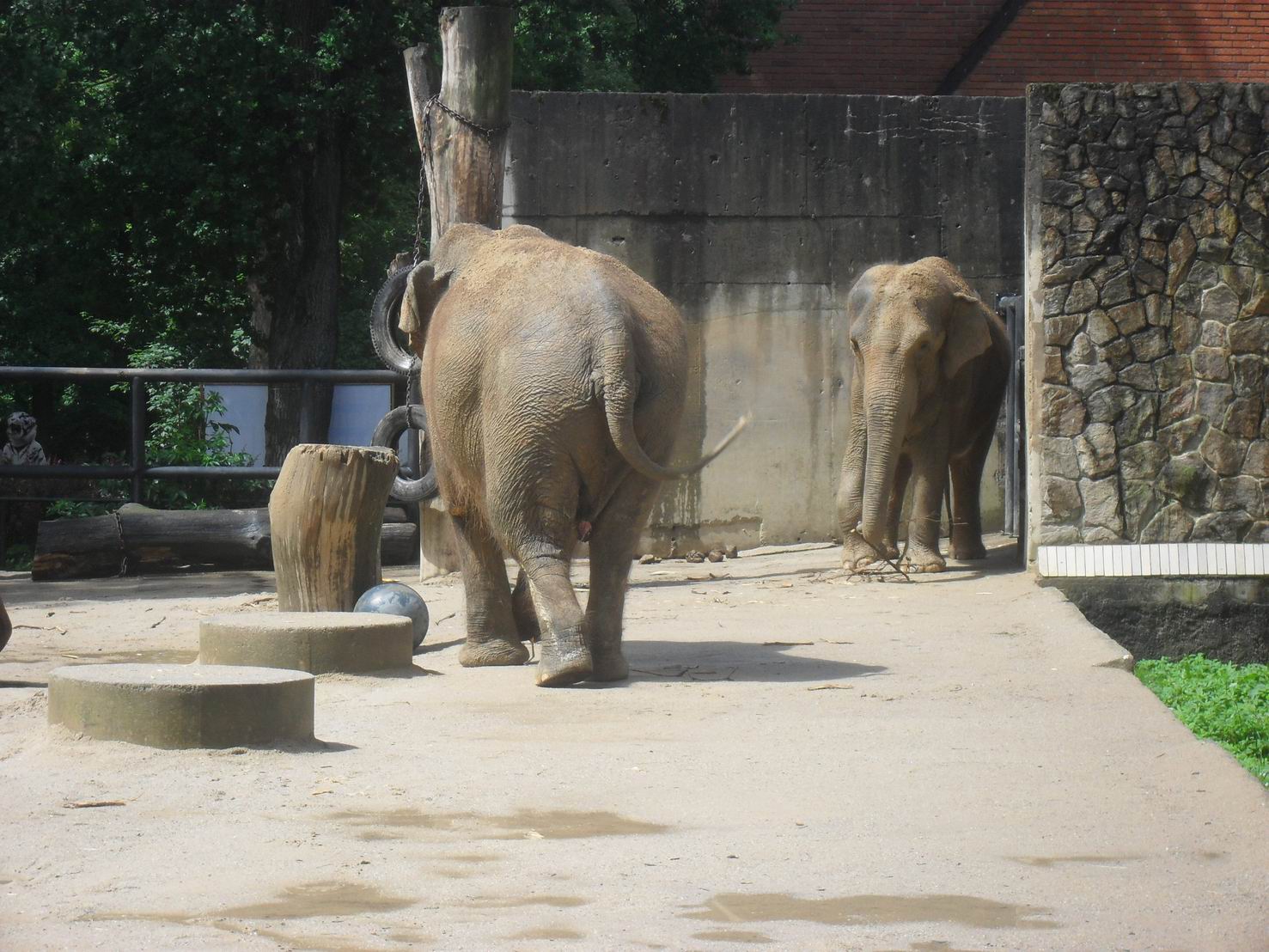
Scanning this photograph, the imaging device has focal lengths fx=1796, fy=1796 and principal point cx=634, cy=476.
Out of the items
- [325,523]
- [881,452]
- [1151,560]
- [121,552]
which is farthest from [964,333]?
[121,552]

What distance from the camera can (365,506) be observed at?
831 centimetres

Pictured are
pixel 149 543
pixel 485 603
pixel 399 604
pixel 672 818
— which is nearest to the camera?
pixel 672 818

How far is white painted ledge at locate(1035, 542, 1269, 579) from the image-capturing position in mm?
9961

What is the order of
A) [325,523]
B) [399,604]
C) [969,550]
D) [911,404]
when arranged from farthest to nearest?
[969,550]
[911,404]
[325,523]
[399,604]

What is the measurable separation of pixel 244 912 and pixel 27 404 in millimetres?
20407

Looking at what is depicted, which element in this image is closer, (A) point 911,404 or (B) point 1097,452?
(B) point 1097,452

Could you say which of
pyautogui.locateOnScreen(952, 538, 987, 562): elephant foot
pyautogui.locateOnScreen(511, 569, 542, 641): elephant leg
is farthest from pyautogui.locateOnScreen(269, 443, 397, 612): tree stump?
pyautogui.locateOnScreen(952, 538, 987, 562): elephant foot

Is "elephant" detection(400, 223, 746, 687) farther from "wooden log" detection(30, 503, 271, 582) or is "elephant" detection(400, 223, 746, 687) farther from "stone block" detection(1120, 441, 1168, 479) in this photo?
"wooden log" detection(30, 503, 271, 582)

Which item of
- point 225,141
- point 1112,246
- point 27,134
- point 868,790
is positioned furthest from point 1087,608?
point 225,141

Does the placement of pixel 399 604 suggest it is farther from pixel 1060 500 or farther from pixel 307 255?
pixel 307 255

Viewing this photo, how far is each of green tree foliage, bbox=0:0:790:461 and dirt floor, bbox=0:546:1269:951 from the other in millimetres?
12317

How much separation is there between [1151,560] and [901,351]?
193 centimetres

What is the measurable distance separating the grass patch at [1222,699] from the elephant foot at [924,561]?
1649 millimetres

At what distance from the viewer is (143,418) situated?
42.9ft
